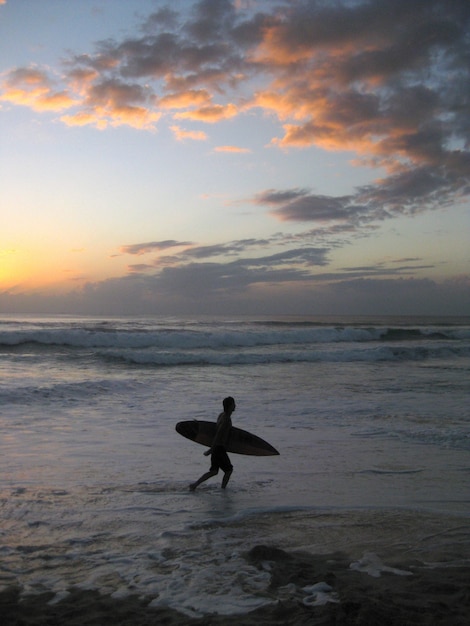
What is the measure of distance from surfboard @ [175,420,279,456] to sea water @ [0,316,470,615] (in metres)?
0.32

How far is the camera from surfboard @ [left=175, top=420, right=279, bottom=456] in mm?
7348

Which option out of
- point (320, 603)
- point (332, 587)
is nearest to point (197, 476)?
point (332, 587)

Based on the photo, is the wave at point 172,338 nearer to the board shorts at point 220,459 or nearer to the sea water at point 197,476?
the sea water at point 197,476

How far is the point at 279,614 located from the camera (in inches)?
134

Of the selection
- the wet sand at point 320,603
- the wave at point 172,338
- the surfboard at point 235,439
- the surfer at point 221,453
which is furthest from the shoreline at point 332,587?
the wave at point 172,338

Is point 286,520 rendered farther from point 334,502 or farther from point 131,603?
point 131,603

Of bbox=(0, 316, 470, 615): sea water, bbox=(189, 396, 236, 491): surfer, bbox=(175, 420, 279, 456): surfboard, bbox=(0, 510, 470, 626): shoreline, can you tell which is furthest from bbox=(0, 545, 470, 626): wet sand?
bbox=(175, 420, 279, 456): surfboard

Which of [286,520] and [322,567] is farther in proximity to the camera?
[286,520]

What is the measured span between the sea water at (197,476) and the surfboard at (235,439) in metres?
0.32

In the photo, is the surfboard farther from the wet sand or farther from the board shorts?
the wet sand

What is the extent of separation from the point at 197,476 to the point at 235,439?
731mm

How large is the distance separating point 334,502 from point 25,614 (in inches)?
141

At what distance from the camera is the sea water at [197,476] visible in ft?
13.8

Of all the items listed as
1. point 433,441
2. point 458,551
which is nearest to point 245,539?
point 458,551
